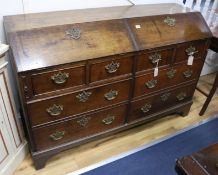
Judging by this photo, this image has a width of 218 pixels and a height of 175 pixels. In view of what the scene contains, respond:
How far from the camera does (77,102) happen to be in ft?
4.59

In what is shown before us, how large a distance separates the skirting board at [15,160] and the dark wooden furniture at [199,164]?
114 centimetres

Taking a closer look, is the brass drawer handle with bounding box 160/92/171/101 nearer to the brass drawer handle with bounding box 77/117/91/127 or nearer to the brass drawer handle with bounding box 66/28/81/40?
the brass drawer handle with bounding box 77/117/91/127

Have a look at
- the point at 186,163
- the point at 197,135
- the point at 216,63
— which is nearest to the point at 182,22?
the point at 197,135

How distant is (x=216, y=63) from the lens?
283cm

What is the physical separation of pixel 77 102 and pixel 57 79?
22cm

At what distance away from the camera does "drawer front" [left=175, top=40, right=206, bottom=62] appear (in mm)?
1615

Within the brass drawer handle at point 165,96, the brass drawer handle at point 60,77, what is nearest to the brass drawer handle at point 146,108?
the brass drawer handle at point 165,96

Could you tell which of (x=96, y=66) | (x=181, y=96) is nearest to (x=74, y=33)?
(x=96, y=66)

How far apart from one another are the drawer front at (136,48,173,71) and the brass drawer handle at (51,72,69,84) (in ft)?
1.58

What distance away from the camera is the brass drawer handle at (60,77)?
4.05 ft

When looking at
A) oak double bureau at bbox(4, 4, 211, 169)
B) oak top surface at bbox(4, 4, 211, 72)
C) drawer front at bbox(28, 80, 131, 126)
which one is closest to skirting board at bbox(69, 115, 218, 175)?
oak double bureau at bbox(4, 4, 211, 169)

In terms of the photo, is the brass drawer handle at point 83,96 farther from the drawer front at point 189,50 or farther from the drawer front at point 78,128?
the drawer front at point 189,50

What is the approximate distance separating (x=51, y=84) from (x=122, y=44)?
0.48 meters

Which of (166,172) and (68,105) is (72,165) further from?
(166,172)
